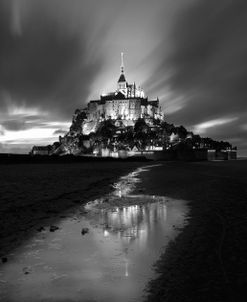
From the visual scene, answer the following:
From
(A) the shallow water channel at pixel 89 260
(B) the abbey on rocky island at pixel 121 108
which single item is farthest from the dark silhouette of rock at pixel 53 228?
(B) the abbey on rocky island at pixel 121 108

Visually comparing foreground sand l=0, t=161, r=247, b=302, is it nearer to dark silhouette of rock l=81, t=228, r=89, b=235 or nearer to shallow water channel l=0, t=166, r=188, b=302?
shallow water channel l=0, t=166, r=188, b=302

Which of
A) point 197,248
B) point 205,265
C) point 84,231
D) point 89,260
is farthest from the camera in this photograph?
point 84,231

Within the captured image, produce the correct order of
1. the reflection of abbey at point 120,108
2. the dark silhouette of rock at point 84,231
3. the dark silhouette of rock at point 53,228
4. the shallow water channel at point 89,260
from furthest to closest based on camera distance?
1. the reflection of abbey at point 120,108
2. the dark silhouette of rock at point 53,228
3. the dark silhouette of rock at point 84,231
4. the shallow water channel at point 89,260

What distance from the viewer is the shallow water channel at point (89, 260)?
3.10 meters

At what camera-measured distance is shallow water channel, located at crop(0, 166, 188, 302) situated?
3096mm

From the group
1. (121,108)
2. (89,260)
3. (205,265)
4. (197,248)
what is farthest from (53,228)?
(121,108)

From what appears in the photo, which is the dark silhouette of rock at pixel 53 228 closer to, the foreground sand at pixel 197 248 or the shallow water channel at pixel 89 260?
the shallow water channel at pixel 89 260

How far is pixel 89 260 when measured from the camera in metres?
4.11

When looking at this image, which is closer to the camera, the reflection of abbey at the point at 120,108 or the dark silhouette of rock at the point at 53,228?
the dark silhouette of rock at the point at 53,228

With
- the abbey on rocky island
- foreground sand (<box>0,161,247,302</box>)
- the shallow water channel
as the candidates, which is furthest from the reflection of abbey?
the shallow water channel

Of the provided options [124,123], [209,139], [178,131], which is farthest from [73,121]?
[209,139]

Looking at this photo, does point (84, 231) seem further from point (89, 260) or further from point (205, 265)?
point (205, 265)

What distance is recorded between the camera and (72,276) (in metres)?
3.53

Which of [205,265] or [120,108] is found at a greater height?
[120,108]
